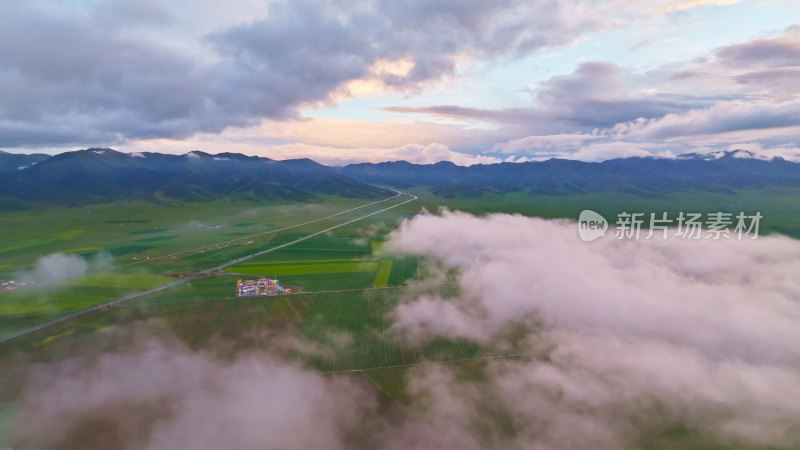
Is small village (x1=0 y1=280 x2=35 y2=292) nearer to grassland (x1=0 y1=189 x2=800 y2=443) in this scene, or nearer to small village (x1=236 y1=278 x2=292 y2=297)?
grassland (x1=0 y1=189 x2=800 y2=443)

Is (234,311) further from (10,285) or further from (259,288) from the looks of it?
(10,285)

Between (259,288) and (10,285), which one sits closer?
(259,288)

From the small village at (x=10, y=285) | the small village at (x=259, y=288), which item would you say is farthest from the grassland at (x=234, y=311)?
the small village at (x=10, y=285)

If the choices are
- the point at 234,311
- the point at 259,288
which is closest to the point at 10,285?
the point at 259,288

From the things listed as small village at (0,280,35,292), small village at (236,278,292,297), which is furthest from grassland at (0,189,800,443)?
small village at (0,280,35,292)

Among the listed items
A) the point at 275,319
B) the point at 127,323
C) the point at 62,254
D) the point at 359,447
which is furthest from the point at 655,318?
the point at 62,254

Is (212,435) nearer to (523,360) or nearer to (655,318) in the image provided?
(523,360)

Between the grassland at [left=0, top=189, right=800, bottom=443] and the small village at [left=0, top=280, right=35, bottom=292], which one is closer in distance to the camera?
the grassland at [left=0, top=189, right=800, bottom=443]

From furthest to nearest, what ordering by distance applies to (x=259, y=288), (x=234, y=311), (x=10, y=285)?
1. (x=10, y=285)
2. (x=259, y=288)
3. (x=234, y=311)

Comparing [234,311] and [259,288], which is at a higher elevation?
[259,288]
